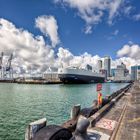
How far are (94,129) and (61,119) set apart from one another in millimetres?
8096

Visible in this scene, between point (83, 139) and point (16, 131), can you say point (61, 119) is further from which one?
point (83, 139)

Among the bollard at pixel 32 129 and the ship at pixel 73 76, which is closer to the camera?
the bollard at pixel 32 129

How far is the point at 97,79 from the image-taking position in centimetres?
15425

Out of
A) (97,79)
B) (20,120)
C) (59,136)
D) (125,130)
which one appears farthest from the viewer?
(97,79)

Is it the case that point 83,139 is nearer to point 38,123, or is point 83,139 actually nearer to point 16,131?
point 38,123

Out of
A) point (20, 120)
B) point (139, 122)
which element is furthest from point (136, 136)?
point (20, 120)

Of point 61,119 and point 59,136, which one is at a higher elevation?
point 59,136

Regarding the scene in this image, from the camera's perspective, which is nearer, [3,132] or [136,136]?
[136,136]

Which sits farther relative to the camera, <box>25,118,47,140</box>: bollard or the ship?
the ship

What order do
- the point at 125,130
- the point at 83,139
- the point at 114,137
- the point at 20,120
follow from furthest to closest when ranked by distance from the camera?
the point at 20,120 → the point at 125,130 → the point at 114,137 → the point at 83,139

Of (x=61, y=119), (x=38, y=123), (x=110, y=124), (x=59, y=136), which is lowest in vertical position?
(x=61, y=119)

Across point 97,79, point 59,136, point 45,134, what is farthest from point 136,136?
point 97,79

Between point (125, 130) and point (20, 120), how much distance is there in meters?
10.5

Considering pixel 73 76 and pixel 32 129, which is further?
pixel 73 76
